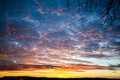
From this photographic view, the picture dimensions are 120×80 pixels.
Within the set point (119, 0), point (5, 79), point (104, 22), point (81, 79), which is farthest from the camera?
point (5, 79)

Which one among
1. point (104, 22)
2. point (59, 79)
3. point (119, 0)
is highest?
point (59, 79)

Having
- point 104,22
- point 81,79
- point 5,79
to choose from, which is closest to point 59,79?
point 81,79

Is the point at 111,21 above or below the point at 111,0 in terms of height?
below

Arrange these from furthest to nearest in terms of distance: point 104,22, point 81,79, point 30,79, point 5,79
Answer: point 30,79, point 5,79, point 81,79, point 104,22

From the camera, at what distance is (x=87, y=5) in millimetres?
5859

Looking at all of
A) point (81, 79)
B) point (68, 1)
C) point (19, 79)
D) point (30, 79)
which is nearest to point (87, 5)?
point (68, 1)

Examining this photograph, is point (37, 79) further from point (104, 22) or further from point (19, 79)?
point (104, 22)

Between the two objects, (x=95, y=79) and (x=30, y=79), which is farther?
(x=30, y=79)

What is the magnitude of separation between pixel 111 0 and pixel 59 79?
39.0 meters

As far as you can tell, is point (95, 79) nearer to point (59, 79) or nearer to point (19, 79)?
point (59, 79)

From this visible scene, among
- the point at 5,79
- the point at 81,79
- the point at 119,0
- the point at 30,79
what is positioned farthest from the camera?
the point at 30,79

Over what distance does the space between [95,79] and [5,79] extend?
2215 centimetres

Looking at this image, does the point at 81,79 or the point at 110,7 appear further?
the point at 81,79

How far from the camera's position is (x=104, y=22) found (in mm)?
6012
